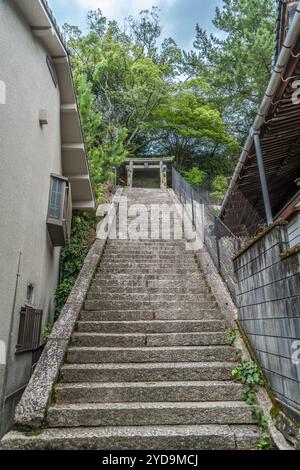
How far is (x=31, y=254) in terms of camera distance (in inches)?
185

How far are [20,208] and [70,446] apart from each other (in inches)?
115

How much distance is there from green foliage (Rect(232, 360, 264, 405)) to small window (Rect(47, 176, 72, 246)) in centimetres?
393

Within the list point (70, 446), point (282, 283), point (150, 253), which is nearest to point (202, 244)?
point (150, 253)

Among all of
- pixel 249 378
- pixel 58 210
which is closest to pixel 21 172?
pixel 58 210

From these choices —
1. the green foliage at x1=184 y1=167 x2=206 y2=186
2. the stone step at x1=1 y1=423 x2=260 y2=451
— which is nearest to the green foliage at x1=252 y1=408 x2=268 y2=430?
the stone step at x1=1 y1=423 x2=260 y2=451

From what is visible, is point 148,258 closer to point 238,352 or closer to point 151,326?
point 151,326

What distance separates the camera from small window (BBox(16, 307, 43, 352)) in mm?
4192

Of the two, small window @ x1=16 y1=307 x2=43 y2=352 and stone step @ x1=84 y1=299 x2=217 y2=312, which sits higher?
stone step @ x1=84 y1=299 x2=217 y2=312

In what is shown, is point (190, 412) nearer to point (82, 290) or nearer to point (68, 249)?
point (82, 290)

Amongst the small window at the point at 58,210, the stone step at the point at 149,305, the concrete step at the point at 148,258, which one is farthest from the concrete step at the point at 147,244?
the stone step at the point at 149,305

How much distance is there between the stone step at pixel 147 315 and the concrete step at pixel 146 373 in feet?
3.33

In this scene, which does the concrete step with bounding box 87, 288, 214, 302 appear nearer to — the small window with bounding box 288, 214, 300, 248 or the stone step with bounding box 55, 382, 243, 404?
the stone step with bounding box 55, 382, 243, 404

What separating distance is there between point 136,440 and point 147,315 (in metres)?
1.98

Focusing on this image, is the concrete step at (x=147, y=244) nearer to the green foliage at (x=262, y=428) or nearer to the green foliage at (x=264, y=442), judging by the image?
the green foliage at (x=262, y=428)
